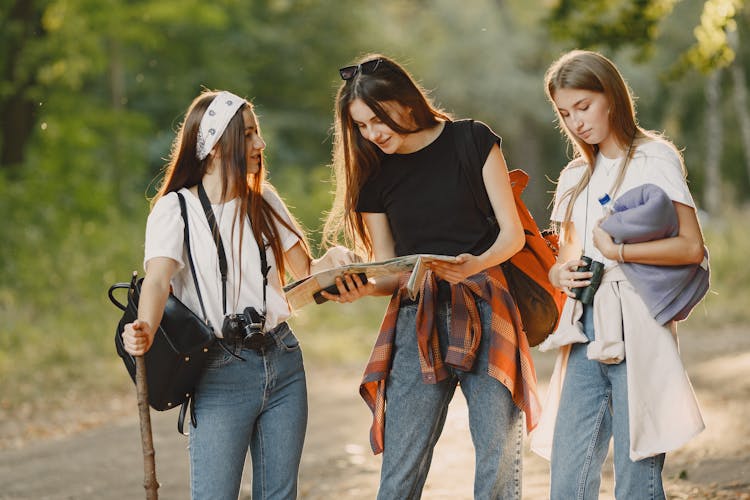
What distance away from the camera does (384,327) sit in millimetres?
3648

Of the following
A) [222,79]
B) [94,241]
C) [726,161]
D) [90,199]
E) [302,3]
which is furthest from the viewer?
[726,161]

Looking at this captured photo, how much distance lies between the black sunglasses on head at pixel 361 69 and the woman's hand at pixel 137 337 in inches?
43.2

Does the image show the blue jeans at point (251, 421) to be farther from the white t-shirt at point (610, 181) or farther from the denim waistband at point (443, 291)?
the white t-shirt at point (610, 181)

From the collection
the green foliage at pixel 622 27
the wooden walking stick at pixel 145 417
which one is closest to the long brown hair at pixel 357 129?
the wooden walking stick at pixel 145 417

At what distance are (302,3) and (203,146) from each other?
24.4 m

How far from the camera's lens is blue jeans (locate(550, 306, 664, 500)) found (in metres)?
3.39

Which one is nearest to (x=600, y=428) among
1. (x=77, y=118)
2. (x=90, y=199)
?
(x=90, y=199)

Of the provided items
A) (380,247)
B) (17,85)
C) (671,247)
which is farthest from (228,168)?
(17,85)

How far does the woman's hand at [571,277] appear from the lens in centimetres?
349

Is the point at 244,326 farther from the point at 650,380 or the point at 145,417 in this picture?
the point at 650,380

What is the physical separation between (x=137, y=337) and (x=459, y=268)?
1.07 meters

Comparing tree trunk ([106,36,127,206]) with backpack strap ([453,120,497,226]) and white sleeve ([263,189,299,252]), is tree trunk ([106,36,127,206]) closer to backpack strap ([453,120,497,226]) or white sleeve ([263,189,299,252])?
white sleeve ([263,189,299,252])

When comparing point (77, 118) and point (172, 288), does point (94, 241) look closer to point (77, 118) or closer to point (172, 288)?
point (77, 118)

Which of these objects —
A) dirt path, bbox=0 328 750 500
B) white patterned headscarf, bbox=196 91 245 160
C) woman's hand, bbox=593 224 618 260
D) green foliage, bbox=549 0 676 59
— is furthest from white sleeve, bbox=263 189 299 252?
green foliage, bbox=549 0 676 59
